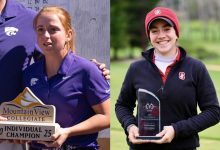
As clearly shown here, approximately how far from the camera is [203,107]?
3352 millimetres

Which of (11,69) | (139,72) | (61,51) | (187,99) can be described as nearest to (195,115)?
(187,99)

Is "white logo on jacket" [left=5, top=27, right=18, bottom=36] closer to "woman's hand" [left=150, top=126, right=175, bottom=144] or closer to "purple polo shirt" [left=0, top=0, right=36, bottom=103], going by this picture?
"purple polo shirt" [left=0, top=0, right=36, bottom=103]

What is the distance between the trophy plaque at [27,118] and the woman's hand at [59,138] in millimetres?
27

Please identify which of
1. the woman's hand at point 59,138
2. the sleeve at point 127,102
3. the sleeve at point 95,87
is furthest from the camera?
the sleeve at point 127,102

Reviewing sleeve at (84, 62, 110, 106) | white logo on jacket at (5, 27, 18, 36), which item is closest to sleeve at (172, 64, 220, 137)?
sleeve at (84, 62, 110, 106)

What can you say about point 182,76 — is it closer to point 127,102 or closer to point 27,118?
point 127,102


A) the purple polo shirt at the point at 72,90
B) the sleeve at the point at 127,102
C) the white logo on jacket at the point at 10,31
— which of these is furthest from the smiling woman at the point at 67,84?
the white logo on jacket at the point at 10,31

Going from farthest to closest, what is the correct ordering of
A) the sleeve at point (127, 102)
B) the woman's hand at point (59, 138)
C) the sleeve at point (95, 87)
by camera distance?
1. the sleeve at point (127, 102)
2. the sleeve at point (95, 87)
3. the woman's hand at point (59, 138)

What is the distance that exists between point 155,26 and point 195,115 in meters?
0.51

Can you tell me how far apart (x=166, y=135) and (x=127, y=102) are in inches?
14.5

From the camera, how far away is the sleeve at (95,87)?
10.8 ft

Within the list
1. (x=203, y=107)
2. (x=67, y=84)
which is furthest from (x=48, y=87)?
(x=203, y=107)

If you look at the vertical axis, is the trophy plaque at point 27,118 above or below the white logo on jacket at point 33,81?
below

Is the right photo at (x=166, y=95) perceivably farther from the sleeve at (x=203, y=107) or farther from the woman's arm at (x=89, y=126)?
the woman's arm at (x=89, y=126)
